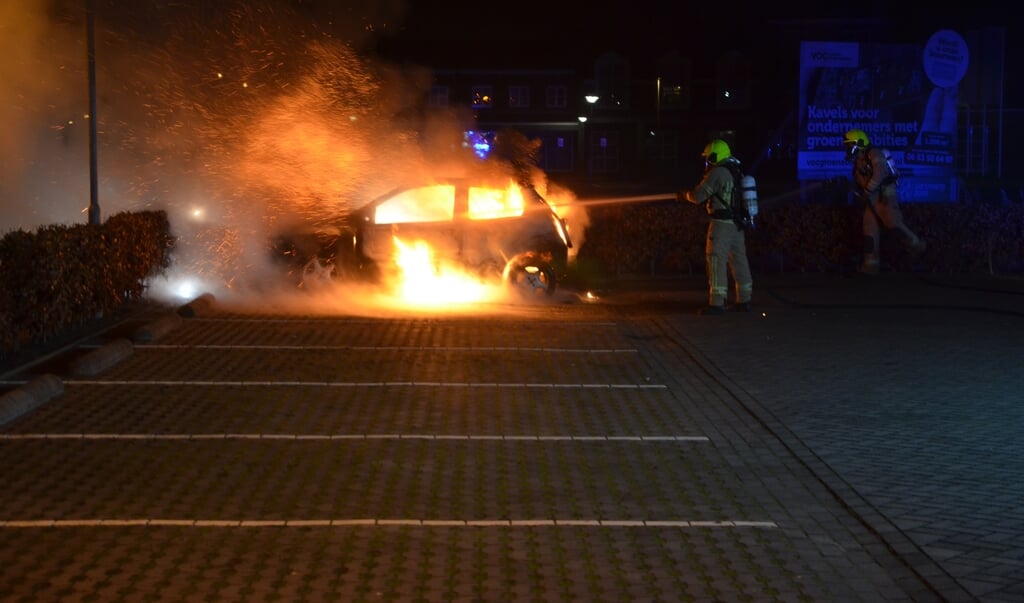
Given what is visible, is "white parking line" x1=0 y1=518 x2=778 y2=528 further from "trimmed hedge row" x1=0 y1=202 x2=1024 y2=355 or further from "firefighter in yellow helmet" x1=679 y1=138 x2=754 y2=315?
"trimmed hedge row" x1=0 y1=202 x2=1024 y2=355

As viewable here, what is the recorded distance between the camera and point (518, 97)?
64.2 metres

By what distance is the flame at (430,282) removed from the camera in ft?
59.1

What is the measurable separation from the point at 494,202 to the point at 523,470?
409 inches

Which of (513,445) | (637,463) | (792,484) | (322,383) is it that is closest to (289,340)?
(322,383)

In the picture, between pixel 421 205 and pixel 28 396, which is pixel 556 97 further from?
pixel 28 396

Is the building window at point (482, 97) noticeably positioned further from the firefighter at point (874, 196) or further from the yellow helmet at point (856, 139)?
the yellow helmet at point (856, 139)

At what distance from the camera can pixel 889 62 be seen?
87.1ft

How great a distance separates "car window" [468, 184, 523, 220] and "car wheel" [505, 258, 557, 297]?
2.39 feet


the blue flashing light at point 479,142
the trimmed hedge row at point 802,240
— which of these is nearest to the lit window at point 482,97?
the trimmed hedge row at point 802,240

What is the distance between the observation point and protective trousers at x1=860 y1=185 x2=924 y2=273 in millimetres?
21531

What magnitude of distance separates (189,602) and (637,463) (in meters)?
3.56

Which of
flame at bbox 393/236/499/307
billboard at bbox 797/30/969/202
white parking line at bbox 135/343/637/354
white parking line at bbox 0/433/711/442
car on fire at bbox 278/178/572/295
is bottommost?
white parking line at bbox 0/433/711/442

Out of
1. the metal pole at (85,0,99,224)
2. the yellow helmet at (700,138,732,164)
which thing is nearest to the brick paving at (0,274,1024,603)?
the yellow helmet at (700,138,732,164)

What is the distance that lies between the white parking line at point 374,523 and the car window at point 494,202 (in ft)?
37.1
